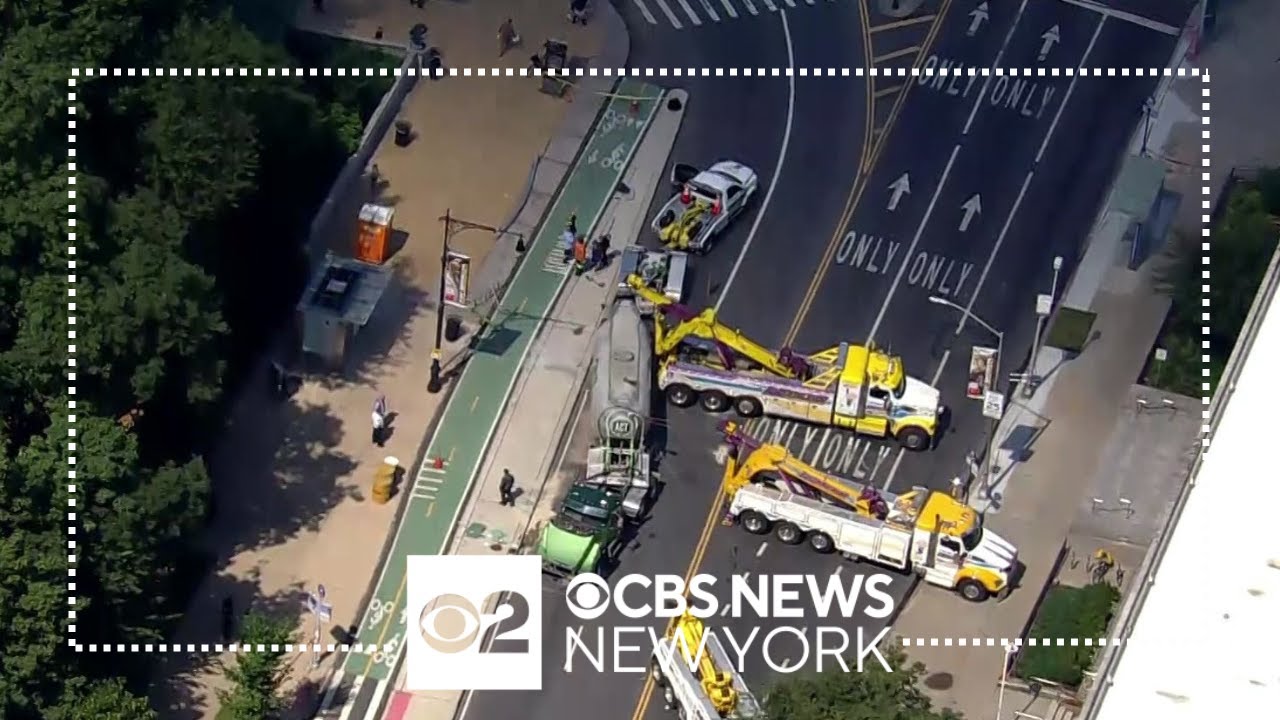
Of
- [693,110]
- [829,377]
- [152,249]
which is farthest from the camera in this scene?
[693,110]

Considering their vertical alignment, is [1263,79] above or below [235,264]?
above

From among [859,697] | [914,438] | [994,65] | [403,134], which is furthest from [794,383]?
[994,65]

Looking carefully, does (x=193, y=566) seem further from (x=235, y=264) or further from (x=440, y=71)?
(x=440, y=71)

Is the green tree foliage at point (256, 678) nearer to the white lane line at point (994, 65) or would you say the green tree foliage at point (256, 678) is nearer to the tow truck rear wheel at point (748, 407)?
the tow truck rear wheel at point (748, 407)

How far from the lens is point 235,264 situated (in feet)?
292

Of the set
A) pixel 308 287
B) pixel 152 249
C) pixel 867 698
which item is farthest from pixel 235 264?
pixel 867 698

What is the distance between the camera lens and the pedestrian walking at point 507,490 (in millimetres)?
Result: 86250

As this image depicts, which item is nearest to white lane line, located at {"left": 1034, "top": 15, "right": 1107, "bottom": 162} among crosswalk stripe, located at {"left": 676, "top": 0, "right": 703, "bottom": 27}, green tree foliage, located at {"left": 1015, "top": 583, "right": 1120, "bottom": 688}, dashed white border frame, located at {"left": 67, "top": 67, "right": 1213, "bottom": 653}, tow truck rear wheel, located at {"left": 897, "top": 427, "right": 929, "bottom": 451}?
dashed white border frame, located at {"left": 67, "top": 67, "right": 1213, "bottom": 653}

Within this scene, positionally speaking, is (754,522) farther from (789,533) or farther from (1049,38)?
(1049,38)

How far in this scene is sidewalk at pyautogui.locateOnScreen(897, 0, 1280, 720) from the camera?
8331cm

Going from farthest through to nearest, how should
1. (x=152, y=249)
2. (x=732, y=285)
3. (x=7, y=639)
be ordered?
(x=732, y=285) → (x=152, y=249) → (x=7, y=639)

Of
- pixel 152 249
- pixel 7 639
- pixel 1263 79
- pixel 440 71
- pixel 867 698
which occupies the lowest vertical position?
pixel 7 639

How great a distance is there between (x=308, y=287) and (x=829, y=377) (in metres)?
18.7

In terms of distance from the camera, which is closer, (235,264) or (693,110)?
(235,264)
